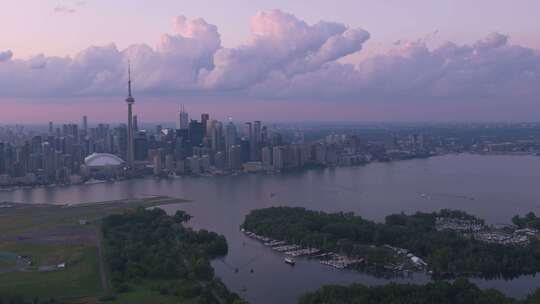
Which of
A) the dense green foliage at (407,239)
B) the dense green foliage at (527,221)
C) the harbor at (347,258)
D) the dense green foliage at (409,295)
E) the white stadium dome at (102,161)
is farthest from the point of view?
the white stadium dome at (102,161)

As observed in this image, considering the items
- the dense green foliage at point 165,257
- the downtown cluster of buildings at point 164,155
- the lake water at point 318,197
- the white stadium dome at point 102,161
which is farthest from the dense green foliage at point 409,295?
the white stadium dome at point 102,161

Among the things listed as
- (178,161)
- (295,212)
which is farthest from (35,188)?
(295,212)

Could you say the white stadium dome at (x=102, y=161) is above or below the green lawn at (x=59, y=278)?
above

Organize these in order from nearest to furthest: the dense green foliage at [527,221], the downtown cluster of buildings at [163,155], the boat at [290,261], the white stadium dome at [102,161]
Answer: the boat at [290,261] < the dense green foliage at [527,221] < the downtown cluster of buildings at [163,155] < the white stadium dome at [102,161]

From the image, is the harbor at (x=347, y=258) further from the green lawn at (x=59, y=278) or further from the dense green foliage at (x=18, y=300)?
the dense green foliage at (x=18, y=300)

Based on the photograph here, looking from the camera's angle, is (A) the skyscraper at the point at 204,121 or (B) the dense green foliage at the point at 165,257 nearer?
(B) the dense green foliage at the point at 165,257

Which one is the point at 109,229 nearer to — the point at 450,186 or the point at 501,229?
the point at 501,229
